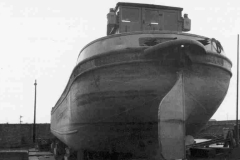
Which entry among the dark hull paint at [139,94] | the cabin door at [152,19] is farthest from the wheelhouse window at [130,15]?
the dark hull paint at [139,94]

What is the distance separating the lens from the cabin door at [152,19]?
7766 millimetres

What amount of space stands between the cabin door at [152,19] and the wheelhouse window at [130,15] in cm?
16

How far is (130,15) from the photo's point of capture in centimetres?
780

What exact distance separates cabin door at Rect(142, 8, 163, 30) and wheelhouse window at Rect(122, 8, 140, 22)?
0.53ft

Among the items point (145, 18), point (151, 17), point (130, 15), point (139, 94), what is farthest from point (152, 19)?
point (139, 94)

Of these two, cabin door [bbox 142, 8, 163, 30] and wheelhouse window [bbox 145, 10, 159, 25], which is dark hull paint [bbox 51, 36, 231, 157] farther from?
wheelhouse window [bbox 145, 10, 159, 25]

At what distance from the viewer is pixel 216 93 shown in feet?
22.4

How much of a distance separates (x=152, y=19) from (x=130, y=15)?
519 millimetres

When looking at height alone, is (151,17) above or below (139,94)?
Answer: above

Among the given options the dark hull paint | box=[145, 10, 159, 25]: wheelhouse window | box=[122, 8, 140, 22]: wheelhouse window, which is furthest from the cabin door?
the dark hull paint

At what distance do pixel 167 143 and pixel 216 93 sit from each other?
1.77 meters

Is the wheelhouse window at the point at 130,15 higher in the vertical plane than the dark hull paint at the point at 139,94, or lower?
higher

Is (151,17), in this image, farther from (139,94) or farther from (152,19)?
(139,94)

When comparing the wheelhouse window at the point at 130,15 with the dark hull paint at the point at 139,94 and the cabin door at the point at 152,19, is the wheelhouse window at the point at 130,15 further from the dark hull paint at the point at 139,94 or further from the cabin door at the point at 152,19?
the dark hull paint at the point at 139,94
